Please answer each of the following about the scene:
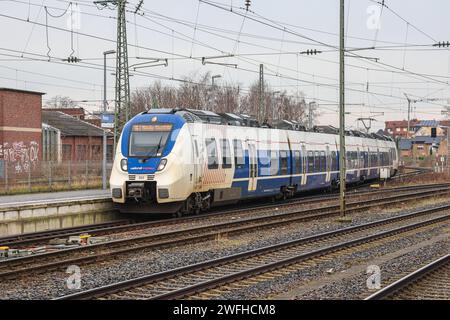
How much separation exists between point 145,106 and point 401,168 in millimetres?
30029

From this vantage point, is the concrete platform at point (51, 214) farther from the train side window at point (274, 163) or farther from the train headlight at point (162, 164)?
the train side window at point (274, 163)

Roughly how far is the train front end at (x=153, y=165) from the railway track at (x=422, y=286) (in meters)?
9.15

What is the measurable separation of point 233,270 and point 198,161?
8.62 m

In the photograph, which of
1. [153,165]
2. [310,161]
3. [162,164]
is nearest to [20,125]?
[310,161]

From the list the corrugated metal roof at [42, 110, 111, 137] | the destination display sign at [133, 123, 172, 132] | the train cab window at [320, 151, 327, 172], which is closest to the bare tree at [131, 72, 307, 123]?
the corrugated metal roof at [42, 110, 111, 137]

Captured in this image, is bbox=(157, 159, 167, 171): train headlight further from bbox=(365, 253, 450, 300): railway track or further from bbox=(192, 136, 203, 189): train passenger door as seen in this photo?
bbox=(365, 253, 450, 300): railway track

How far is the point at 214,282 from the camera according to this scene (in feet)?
34.3

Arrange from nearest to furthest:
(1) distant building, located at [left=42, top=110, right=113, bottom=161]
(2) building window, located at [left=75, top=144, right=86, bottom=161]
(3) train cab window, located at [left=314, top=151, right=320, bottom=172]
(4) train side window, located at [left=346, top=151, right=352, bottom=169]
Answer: (3) train cab window, located at [left=314, top=151, right=320, bottom=172]
(4) train side window, located at [left=346, top=151, right=352, bottom=169]
(1) distant building, located at [left=42, top=110, right=113, bottom=161]
(2) building window, located at [left=75, top=144, right=86, bottom=161]

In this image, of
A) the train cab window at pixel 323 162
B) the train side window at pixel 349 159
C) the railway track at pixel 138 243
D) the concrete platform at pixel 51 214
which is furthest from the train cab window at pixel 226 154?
the train side window at pixel 349 159

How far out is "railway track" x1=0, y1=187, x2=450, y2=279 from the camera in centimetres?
1214

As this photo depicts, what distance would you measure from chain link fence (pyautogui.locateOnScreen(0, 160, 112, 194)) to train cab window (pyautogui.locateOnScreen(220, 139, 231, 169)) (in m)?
10.1

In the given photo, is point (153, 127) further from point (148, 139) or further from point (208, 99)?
point (208, 99)
